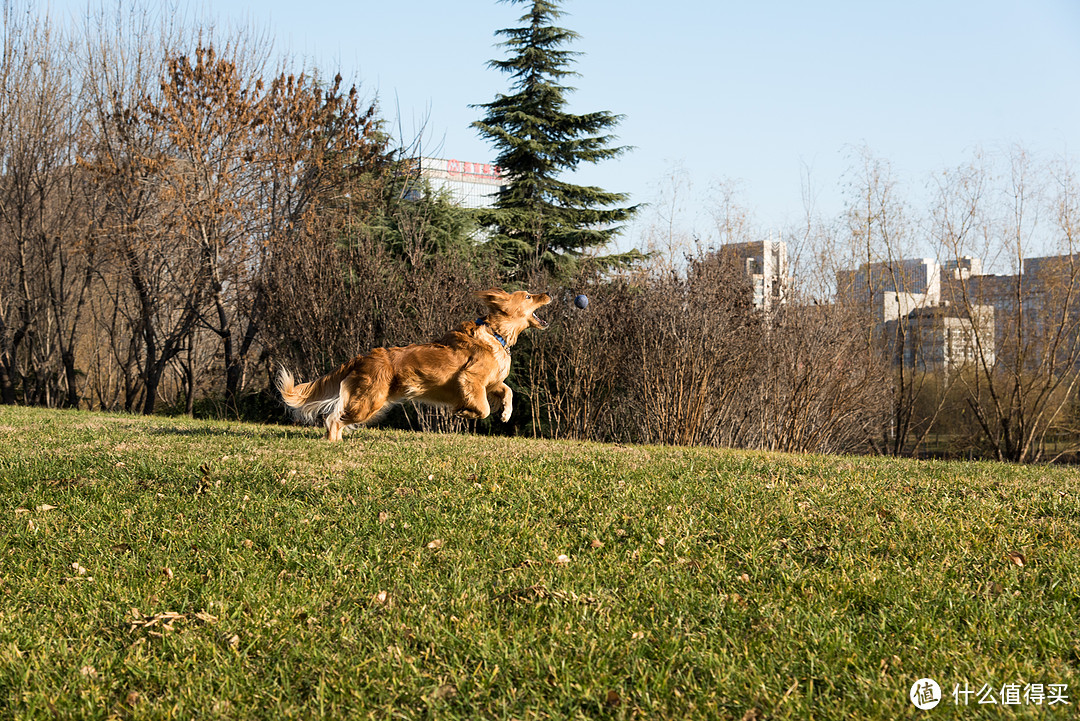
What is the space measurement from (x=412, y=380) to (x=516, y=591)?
435 centimetres

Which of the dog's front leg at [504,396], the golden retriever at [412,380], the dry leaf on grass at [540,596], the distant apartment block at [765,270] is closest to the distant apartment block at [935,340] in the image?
the distant apartment block at [765,270]

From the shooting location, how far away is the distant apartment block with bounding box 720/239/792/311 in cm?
1341

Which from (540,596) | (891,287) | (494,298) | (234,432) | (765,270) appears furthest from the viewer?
(891,287)

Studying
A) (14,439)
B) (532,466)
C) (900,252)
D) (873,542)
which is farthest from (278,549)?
(900,252)

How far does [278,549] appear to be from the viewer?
185 inches

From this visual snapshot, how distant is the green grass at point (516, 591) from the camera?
3.18 m

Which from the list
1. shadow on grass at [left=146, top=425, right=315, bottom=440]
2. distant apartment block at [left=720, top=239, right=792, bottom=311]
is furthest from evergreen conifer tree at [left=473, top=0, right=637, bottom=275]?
shadow on grass at [left=146, top=425, right=315, bottom=440]

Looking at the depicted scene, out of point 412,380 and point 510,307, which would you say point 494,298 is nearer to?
point 510,307

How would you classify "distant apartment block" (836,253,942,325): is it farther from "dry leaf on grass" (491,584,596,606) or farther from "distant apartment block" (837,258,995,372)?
"dry leaf on grass" (491,584,596,606)

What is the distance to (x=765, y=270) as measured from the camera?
53.2ft

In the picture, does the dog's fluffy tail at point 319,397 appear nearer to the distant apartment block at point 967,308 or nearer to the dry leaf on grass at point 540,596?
the dry leaf on grass at point 540,596

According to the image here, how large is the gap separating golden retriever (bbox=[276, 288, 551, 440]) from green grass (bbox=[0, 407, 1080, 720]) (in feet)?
→ 4.69

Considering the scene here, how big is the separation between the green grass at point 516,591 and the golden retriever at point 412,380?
1.43 metres

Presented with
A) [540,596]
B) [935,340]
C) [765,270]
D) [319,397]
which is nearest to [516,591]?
[540,596]
